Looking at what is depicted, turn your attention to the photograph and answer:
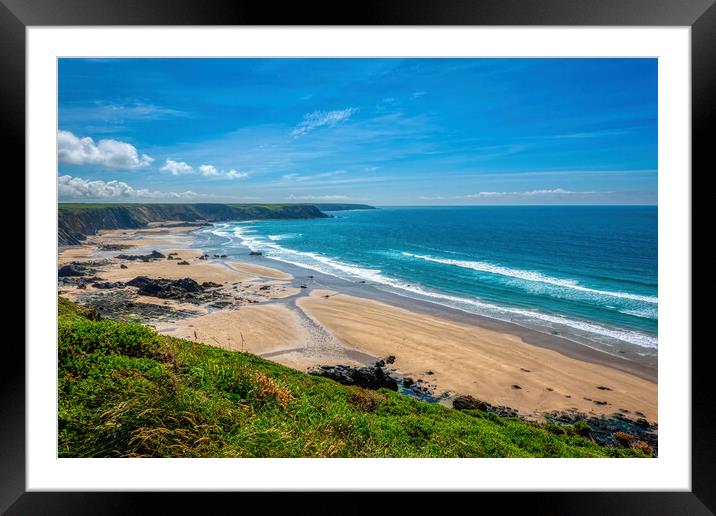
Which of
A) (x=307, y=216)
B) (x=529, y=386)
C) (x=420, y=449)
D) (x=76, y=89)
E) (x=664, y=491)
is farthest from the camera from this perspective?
(x=307, y=216)

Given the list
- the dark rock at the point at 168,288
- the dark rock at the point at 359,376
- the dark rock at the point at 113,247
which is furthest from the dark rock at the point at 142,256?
the dark rock at the point at 359,376

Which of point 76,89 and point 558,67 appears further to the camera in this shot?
point 558,67

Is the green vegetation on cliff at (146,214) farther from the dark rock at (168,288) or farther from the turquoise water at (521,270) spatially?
the dark rock at (168,288)

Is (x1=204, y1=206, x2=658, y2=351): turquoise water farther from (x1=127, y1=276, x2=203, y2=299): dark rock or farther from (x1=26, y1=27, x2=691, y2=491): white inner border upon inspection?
(x1=26, y1=27, x2=691, y2=491): white inner border

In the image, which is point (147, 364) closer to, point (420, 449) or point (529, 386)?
point (420, 449)

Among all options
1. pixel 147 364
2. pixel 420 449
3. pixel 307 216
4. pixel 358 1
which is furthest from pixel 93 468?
pixel 307 216

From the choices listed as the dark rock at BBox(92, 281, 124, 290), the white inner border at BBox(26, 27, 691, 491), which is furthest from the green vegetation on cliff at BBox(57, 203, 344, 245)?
the white inner border at BBox(26, 27, 691, 491)

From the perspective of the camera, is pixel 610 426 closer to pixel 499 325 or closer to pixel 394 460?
pixel 499 325
